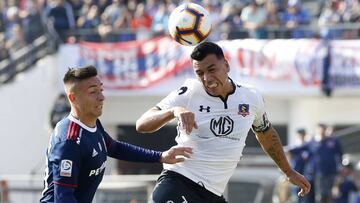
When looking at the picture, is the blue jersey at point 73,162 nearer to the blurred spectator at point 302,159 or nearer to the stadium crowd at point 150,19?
the blurred spectator at point 302,159

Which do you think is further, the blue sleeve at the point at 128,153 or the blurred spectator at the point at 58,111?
the blurred spectator at the point at 58,111

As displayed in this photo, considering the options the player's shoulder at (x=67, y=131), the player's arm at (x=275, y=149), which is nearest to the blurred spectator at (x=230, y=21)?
the player's arm at (x=275, y=149)

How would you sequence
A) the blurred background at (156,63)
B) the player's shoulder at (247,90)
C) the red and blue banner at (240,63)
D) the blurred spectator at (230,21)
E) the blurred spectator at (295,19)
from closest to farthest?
the player's shoulder at (247,90) < the red and blue banner at (240,63) < the blurred background at (156,63) < the blurred spectator at (295,19) < the blurred spectator at (230,21)

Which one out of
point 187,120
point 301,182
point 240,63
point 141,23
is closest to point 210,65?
point 187,120

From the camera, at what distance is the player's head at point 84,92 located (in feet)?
24.9

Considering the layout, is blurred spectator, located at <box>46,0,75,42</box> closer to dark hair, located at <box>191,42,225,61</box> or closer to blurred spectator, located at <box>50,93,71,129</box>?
blurred spectator, located at <box>50,93,71,129</box>

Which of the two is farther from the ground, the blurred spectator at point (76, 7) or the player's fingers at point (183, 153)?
the player's fingers at point (183, 153)

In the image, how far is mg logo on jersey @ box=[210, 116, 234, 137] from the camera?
27.4ft

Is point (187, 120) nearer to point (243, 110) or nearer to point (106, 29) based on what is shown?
point (243, 110)

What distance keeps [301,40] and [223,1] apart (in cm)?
261

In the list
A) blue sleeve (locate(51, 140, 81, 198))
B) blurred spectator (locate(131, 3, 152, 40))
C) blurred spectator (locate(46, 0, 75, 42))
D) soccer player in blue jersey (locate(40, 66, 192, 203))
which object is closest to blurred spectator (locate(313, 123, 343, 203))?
blurred spectator (locate(131, 3, 152, 40))

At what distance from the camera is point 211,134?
835cm

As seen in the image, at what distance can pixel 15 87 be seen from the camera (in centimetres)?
2381

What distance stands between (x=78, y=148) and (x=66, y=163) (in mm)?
178
